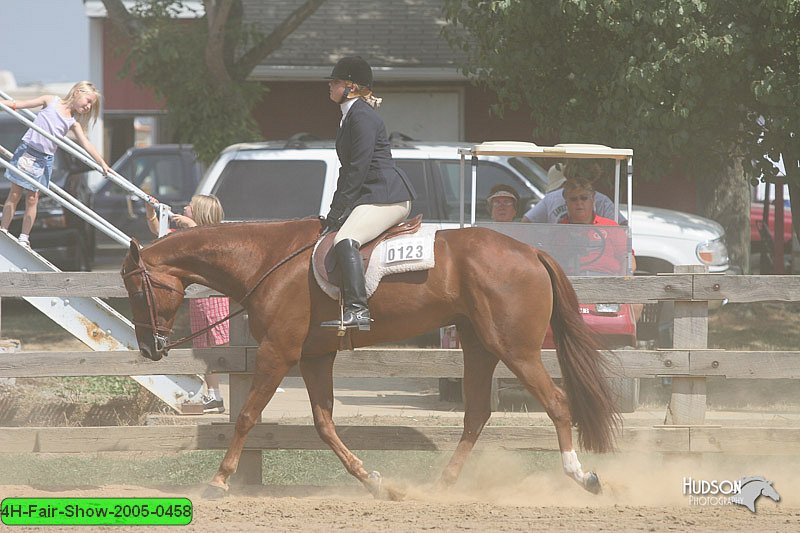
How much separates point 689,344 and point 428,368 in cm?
178

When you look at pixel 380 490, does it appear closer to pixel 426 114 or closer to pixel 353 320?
pixel 353 320

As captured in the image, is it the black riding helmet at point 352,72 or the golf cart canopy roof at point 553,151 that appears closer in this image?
the black riding helmet at point 352,72

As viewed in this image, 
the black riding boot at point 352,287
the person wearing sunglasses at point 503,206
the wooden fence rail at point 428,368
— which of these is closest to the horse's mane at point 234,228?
the black riding boot at point 352,287

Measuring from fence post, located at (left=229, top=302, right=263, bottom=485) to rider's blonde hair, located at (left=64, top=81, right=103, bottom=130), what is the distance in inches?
119

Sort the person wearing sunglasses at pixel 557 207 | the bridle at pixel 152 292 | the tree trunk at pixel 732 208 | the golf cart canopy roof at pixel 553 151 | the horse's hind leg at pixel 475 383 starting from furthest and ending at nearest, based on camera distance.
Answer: the tree trunk at pixel 732 208 → the person wearing sunglasses at pixel 557 207 → the golf cart canopy roof at pixel 553 151 → the horse's hind leg at pixel 475 383 → the bridle at pixel 152 292

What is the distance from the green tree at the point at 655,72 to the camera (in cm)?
1144

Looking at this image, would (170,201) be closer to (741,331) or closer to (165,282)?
(741,331)

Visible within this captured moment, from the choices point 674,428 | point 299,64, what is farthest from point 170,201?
point 674,428

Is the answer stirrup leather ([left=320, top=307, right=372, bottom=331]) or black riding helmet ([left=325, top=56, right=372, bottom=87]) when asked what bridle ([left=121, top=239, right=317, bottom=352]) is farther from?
black riding helmet ([left=325, top=56, right=372, bottom=87])

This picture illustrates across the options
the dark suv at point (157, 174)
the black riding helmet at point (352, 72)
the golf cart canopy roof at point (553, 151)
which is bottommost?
the dark suv at point (157, 174)

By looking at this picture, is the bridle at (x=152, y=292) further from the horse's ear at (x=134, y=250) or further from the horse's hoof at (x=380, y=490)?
the horse's hoof at (x=380, y=490)

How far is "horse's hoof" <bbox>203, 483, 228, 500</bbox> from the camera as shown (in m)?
7.10

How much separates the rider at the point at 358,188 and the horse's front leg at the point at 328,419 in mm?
467

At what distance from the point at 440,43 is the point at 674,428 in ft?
45.0
